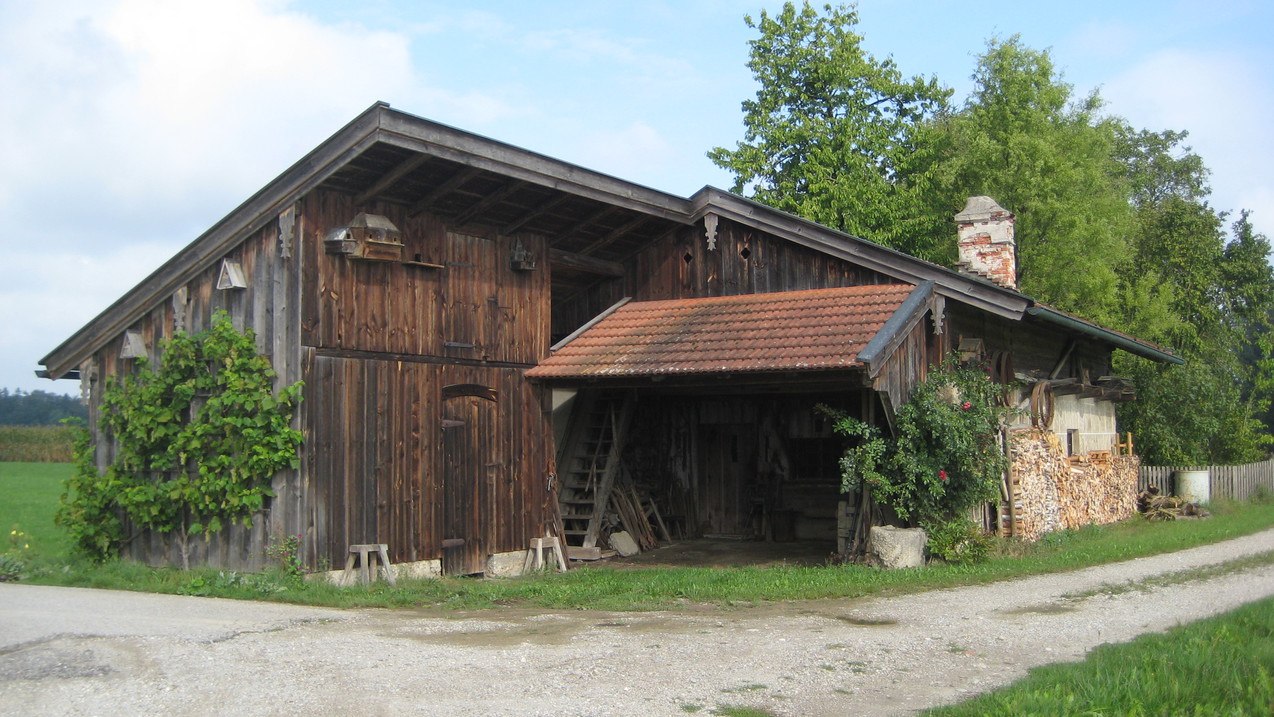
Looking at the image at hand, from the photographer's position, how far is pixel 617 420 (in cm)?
1719

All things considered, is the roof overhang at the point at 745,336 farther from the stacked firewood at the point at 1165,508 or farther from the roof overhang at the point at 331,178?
the stacked firewood at the point at 1165,508

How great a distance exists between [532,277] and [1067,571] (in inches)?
312

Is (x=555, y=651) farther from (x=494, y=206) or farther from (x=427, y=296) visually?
(x=494, y=206)

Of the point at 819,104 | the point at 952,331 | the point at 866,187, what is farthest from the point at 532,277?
the point at 819,104

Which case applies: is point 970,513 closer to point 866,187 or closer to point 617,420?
point 617,420

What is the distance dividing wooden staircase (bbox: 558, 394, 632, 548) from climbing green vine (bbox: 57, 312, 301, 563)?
18.5 ft

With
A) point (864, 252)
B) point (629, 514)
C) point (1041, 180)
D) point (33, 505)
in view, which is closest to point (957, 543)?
point (864, 252)

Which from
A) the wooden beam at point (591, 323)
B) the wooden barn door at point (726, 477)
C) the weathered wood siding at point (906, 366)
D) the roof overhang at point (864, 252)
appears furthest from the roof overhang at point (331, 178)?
the wooden barn door at point (726, 477)

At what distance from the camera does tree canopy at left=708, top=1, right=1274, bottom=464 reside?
Answer: 27.1 m

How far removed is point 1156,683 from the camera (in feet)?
21.6

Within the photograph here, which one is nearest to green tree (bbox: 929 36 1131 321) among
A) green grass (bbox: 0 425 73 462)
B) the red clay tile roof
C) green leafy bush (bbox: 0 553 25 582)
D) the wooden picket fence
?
the wooden picket fence

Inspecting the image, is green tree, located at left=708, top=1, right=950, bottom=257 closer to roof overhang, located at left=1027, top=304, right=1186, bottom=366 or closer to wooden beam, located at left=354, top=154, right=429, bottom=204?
roof overhang, located at left=1027, top=304, right=1186, bottom=366

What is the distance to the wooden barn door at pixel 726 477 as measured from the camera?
18719 mm

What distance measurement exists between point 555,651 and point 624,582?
166 inches
